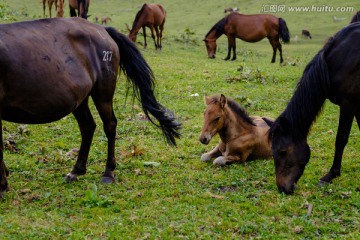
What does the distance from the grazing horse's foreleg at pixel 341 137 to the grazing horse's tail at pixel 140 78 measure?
213cm

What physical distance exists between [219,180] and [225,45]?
1945 centimetres

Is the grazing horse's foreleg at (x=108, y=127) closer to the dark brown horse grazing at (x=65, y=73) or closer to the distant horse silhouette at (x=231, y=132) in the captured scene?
the dark brown horse grazing at (x=65, y=73)

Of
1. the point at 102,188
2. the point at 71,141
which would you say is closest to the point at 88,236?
the point at 102,188

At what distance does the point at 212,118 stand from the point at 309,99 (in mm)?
1573

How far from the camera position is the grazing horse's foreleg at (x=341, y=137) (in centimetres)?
606

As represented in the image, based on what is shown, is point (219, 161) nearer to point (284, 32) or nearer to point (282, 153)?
point (282, 153)

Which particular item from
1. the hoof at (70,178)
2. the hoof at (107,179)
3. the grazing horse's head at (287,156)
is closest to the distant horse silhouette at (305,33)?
the grazing horse's head at (287,156)

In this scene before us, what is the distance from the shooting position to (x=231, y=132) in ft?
23.9

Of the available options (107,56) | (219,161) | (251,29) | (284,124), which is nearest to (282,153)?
(284,124)

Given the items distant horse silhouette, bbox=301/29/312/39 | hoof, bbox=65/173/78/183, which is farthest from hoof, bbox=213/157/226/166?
distant horse silhouette, bbox=301/29/312/39

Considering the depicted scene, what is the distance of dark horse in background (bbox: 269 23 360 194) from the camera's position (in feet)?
19.2

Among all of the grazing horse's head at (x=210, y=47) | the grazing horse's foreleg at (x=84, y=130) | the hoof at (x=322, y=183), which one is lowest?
the grazing horse's head at (x=210, y=47)

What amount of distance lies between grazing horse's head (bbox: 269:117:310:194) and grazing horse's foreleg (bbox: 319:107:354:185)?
60 centimetres

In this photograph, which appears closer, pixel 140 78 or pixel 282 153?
pixel 282 153
